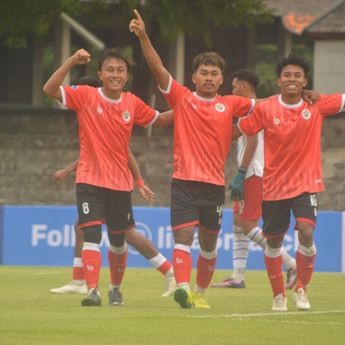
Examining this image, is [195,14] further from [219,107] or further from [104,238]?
[219,107]

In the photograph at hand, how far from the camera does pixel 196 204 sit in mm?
A: 13477

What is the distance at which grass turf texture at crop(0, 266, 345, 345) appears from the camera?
10.7 meters

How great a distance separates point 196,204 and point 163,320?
1.78 meters

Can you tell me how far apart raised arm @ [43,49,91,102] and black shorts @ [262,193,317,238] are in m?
1.92

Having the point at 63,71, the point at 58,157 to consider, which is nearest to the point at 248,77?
the point at 63,71

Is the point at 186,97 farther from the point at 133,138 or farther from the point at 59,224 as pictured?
the point at 133,138

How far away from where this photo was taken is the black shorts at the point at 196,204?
13422 mm

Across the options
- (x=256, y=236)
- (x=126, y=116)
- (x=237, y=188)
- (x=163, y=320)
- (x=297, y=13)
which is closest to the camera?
(x=163, y=320)

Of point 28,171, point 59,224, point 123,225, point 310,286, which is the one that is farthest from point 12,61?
point 123,225

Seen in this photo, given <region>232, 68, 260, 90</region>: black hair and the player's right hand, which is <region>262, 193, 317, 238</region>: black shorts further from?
<region>232, 68, 260, 90</region>: black hair

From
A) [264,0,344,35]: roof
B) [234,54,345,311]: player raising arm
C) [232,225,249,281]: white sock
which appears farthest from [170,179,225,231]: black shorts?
[264,0,344,35]: roof

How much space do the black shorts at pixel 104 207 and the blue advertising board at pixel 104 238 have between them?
9182 mm

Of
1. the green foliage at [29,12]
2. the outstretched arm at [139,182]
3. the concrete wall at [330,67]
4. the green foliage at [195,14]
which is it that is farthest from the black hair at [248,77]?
the concrete wall at [330,67]

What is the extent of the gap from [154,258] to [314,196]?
2.56 m
